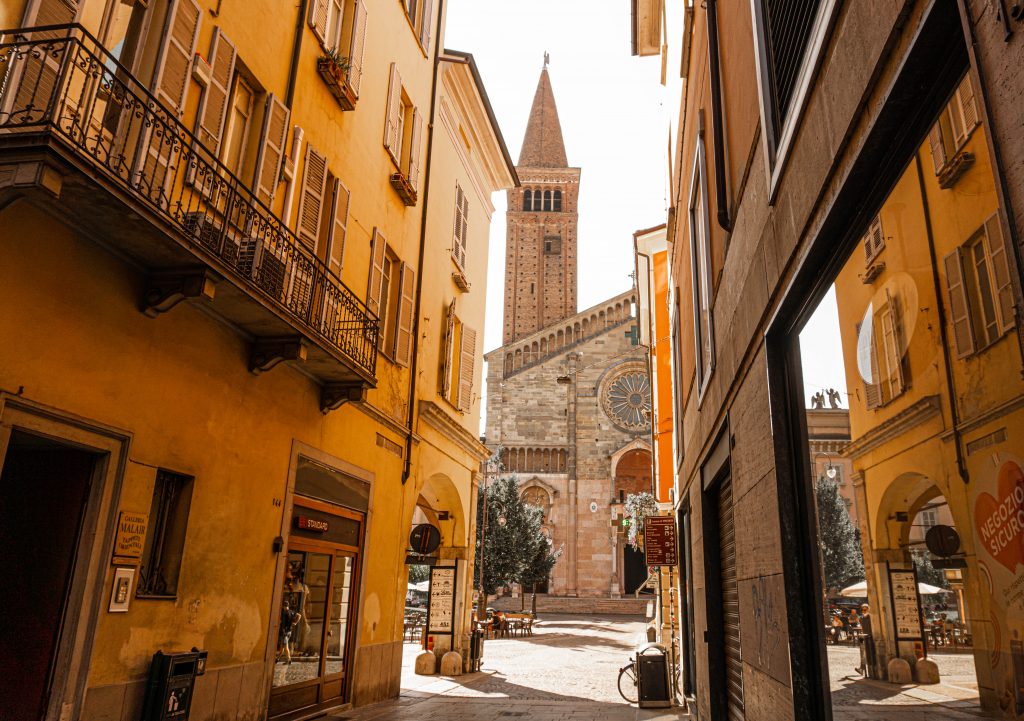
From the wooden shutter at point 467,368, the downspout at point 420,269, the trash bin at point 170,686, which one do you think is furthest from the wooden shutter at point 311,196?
the wooden shutter at point 467,368

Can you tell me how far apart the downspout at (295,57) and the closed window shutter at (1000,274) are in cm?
869

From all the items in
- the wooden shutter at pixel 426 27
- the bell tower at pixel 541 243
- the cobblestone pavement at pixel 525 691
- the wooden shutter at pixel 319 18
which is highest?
the bell tower at pixel 541 243

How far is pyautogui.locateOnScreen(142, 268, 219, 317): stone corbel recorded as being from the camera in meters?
6.25

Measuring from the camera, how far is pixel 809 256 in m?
3.13

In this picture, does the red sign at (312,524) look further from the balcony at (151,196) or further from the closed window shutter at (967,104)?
the closed window shutter at (967,104)

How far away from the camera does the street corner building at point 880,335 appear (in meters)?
1.71

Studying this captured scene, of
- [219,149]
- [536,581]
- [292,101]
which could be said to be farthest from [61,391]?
[536,581]

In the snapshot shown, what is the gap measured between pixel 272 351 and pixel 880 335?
6.84 meters

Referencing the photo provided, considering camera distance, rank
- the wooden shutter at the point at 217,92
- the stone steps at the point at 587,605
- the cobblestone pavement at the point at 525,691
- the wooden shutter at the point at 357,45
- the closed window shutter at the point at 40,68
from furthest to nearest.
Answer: the stone steps at the point at 587,605 → the cobblestone pavement at the point at 525,691 → the wooden shutter at the point at 357,45 → the wooden shutter at the point at 217,92 → the closed window shutter at the point at 40,68

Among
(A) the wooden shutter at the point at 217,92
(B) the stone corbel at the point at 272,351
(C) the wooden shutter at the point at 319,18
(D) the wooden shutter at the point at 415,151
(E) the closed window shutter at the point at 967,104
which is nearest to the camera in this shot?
(E) the closed window shutter at the point at 967,104

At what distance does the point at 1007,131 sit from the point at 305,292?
814 centimetres

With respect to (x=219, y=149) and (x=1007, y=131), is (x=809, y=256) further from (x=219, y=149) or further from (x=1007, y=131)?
(x=219, y=149)

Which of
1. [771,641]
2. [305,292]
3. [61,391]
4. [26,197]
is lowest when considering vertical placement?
[771,641]

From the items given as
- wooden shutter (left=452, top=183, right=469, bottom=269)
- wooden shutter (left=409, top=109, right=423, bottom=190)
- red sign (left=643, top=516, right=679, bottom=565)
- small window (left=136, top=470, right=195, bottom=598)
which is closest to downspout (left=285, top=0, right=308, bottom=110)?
wooden shutter (left=409, top=109, right=423, bottom=190)
